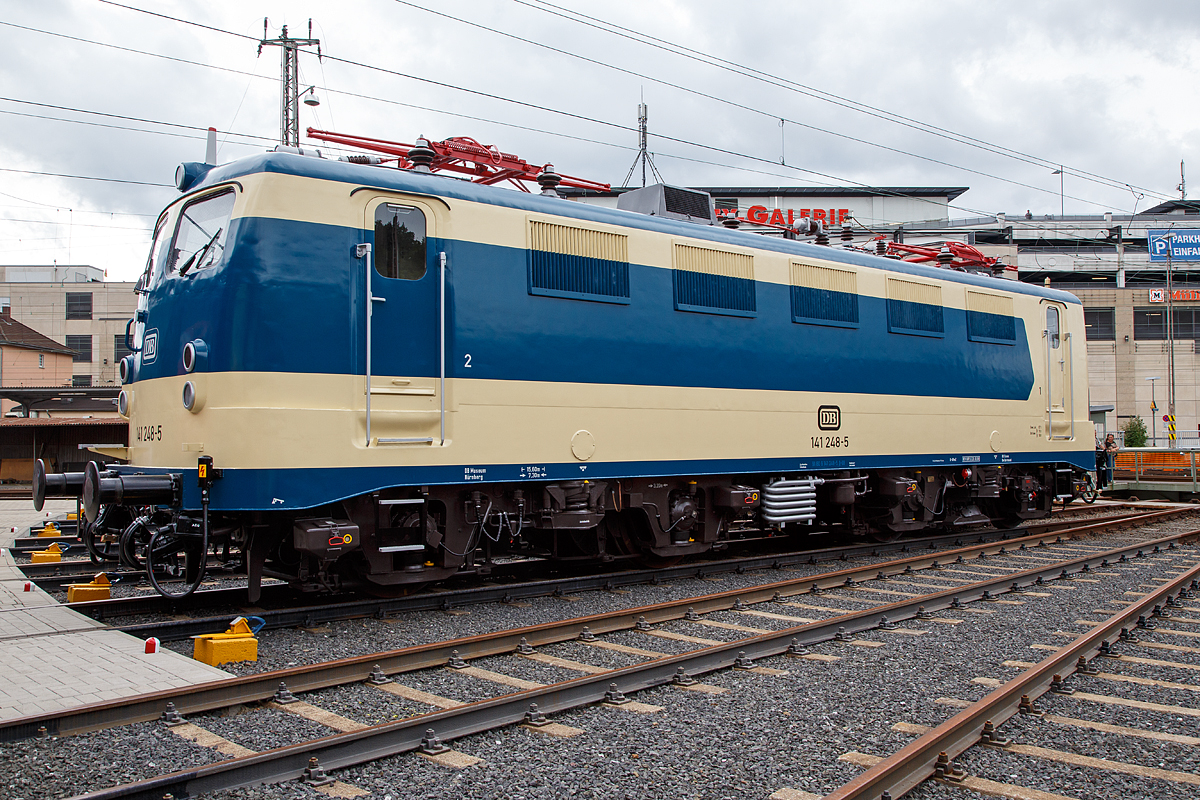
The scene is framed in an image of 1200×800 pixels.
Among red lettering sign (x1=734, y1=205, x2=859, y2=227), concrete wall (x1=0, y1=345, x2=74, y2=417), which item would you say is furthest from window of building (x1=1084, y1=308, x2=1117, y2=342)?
concrete wall (x1=0, y1=345, x2=74, y2=417)

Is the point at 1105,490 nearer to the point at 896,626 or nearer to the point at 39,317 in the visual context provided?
the point at 896,626

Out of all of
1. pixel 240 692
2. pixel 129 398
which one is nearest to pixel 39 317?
pixel 129 398

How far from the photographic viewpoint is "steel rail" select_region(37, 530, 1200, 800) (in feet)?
13.2

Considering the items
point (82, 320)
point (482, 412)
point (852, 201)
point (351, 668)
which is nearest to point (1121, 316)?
point (852, 201)

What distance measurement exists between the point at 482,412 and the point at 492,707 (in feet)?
12.2

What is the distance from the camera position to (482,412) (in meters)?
8.27

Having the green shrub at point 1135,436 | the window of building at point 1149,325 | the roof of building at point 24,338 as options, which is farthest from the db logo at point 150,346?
the window of building at point 1149,325

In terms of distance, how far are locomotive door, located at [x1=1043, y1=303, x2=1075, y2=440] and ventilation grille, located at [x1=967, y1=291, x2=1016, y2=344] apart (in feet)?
4.09

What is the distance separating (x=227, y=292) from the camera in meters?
7.11

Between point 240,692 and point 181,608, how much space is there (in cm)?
306

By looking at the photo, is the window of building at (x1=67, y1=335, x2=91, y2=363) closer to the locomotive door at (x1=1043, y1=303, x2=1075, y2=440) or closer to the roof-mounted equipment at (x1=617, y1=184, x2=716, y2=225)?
the roof-mounted equipment at (x1=617, y1=184, x2=716, y2=225)

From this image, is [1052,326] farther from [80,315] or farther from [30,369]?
[80,315]

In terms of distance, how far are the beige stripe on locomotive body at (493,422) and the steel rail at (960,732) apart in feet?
14.7

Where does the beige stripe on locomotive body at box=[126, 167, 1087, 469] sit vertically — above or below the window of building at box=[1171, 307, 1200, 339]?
below
